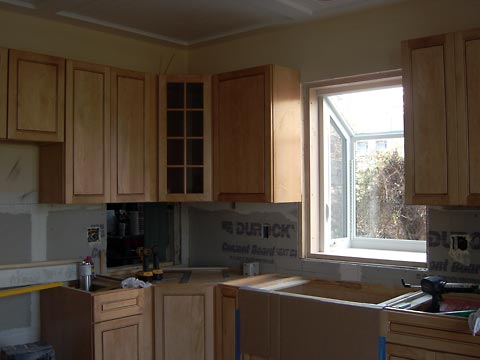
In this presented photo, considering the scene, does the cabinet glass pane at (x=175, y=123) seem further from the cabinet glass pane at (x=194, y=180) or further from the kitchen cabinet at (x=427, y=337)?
the kitchen cabinet at (x=427, y=337)

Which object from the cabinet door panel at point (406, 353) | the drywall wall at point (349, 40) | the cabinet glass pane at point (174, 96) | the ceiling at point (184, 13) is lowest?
the cabinet door panel at point (406, 353)

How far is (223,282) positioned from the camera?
347 cm

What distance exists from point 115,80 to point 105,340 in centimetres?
163

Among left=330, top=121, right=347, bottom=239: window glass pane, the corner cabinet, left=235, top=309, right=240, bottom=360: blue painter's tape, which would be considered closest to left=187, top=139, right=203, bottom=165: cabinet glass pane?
left=330, top=121, right=347, bottom=239: window glass pane

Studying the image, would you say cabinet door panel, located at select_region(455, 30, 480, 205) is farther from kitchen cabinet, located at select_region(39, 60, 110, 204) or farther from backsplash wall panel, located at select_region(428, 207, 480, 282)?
kitchen cabinet, located at select_region(39, 60, 110, 204)

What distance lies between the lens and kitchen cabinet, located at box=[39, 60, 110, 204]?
10.8 feet

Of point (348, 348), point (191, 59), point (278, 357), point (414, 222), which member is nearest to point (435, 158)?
point (414, 222)

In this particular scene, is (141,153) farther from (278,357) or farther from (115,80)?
(278,357)

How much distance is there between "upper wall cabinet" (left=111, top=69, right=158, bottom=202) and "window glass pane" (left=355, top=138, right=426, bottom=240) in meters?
1.42

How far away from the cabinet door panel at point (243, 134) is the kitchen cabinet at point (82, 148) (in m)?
0.75

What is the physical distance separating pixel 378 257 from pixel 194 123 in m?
1.52

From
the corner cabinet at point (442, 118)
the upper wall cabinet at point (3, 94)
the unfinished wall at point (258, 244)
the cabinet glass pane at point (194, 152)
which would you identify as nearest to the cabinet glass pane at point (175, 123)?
the cabinet glass pane at point (194, 152)

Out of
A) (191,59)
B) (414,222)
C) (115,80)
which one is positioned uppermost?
(191,59)

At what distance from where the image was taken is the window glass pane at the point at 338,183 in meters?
3.77
